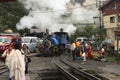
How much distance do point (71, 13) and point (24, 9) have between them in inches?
263

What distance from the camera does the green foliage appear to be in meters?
55.5

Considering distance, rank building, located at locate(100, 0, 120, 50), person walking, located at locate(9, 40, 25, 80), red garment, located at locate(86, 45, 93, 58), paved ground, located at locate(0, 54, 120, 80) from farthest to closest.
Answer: building, located at locate(100, 0, 120, 50), red garment, located at locate(86, 45, 93, 58), paved ground, located at locate(0, 54, 120, 80), person walking, located at locate(9, 40, 25, 80)

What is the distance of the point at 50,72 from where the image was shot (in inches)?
949

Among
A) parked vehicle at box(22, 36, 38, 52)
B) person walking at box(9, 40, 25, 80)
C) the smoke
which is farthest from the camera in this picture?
the smoke

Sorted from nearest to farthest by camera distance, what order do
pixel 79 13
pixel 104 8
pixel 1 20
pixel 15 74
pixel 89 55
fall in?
pixel 15 74, pixel 89 55, pixel 1 20, pixel 79 13, pixel 104 8

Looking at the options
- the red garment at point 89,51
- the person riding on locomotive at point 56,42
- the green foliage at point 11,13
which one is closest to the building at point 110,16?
the green foliage at point 11,13

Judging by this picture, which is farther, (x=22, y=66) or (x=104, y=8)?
(x=104, y=8)

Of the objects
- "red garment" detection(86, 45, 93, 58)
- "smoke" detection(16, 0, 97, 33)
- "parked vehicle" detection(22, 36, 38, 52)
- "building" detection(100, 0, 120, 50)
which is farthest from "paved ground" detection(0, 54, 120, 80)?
"building" detection(100, 0, 120, 50)

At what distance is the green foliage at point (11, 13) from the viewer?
5553 centimetres

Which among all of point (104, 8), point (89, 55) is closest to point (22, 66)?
point (89, 55)

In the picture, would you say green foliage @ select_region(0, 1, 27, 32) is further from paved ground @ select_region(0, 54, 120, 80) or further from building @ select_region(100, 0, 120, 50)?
paved ground @ select_region(0, 54, 120, 80)

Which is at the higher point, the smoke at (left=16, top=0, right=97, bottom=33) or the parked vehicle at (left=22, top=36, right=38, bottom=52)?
the smoke at (left=16, top=0, right=97, bottom=33)

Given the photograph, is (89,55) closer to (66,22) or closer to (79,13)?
(66,22)

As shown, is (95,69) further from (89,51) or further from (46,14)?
(46,14)
